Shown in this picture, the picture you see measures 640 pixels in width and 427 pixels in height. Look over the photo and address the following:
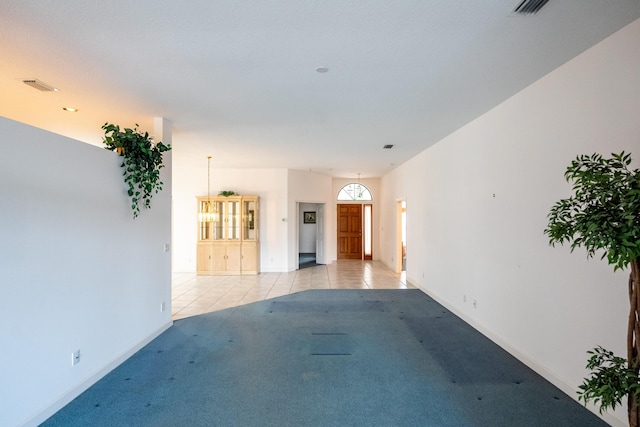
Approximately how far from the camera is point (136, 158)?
3.57m

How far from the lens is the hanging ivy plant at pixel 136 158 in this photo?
3.47m

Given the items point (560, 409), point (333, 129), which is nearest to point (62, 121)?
point (333, 129)

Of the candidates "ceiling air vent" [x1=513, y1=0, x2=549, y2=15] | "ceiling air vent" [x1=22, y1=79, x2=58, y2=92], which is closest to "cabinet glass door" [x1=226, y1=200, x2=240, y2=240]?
"ceiling air vent" [x1=22, y1=79, x2=58, y2=92]

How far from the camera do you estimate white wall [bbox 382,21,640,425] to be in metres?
2.37

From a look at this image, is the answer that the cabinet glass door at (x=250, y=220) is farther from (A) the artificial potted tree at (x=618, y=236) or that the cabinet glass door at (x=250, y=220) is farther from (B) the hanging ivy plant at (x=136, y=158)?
(A) the artificial potted tree at (x=618, y=236)

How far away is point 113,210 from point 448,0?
140 inches

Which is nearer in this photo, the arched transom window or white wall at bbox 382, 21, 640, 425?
white wall at bbox 382, 21, 640, 425

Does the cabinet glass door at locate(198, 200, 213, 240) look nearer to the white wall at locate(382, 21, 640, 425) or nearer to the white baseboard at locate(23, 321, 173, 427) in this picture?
the white baseboard at locate(23, 321, 173, 427)

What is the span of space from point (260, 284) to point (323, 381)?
4.62m

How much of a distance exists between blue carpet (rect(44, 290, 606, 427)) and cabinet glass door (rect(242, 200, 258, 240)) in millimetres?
4036

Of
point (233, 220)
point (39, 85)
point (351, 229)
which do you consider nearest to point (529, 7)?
point (39, 85)

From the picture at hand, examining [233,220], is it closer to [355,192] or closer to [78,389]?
[355,192]

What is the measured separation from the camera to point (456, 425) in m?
2.38

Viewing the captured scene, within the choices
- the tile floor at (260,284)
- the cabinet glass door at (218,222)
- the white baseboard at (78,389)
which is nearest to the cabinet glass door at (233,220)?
the cabinet glass door at (218,222)
